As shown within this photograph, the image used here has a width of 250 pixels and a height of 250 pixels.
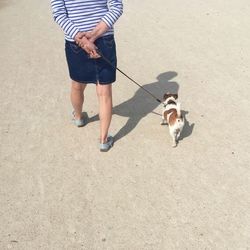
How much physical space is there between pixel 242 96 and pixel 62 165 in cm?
245

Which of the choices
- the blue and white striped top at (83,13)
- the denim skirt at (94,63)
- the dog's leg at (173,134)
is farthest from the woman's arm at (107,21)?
the dog's leg at (173,134)

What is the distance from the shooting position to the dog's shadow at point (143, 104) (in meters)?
5.28

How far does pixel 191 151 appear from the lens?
15.9 feet

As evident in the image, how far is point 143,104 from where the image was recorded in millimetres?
5852

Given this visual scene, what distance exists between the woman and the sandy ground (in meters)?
0.57

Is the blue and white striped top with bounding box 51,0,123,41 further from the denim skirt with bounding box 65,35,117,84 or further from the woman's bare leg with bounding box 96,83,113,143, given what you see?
the woman's bare leg with bounding box 96,83,113,143

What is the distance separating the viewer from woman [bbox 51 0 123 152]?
4.26m

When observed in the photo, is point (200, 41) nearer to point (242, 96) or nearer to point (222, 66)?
point (222, 66)

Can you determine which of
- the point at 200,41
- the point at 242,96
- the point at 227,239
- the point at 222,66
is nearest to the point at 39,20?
the point at 200,41

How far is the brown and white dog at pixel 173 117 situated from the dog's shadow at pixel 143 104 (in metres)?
0.24

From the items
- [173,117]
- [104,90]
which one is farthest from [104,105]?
[173,117]

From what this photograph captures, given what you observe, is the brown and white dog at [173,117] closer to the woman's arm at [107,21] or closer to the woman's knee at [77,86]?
the woman's knee at [77,86]

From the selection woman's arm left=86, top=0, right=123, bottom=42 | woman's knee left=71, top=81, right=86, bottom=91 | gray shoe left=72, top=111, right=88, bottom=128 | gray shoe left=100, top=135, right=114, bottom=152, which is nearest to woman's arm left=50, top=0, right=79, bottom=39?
woman's arm left=86, top=0, right=123, bottom=42

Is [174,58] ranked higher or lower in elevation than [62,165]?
lower
